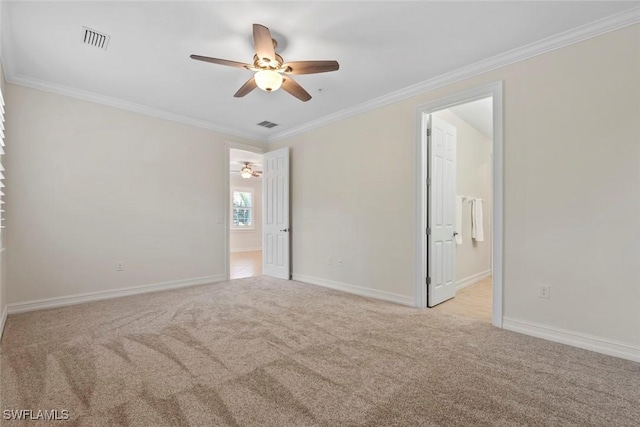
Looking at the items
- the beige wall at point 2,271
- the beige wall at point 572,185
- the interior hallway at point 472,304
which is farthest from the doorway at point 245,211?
the beige wall at point 572,185

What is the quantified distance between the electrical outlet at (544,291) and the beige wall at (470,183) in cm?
188

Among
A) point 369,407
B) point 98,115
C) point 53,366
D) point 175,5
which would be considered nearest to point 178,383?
point 53,366

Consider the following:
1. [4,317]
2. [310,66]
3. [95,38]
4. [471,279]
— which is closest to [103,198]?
[4,317]

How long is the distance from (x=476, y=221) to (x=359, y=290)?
8.32ft

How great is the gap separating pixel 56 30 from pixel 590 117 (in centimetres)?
461

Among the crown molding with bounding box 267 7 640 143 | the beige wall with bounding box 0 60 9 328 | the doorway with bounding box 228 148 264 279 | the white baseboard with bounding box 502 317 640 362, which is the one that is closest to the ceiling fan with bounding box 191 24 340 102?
the crown molding with bounding box 267 7 640 143

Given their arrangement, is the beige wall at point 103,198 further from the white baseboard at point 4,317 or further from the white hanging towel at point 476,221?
the white hanging towel at point 476,221

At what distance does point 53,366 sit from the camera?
2.12 m

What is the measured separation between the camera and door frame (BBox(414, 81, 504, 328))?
115 inches

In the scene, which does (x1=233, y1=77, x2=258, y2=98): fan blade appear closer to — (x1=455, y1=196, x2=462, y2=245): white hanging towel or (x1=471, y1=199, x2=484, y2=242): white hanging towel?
(x1=455, y1=196, x2=462, y2=245): white hanging towel

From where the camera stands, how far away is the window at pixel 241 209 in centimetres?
993

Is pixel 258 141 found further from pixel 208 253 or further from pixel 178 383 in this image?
pixel 178 383

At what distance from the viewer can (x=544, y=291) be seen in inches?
105

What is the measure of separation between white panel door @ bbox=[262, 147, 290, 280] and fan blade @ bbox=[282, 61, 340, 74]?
Answer: 2637 mm
